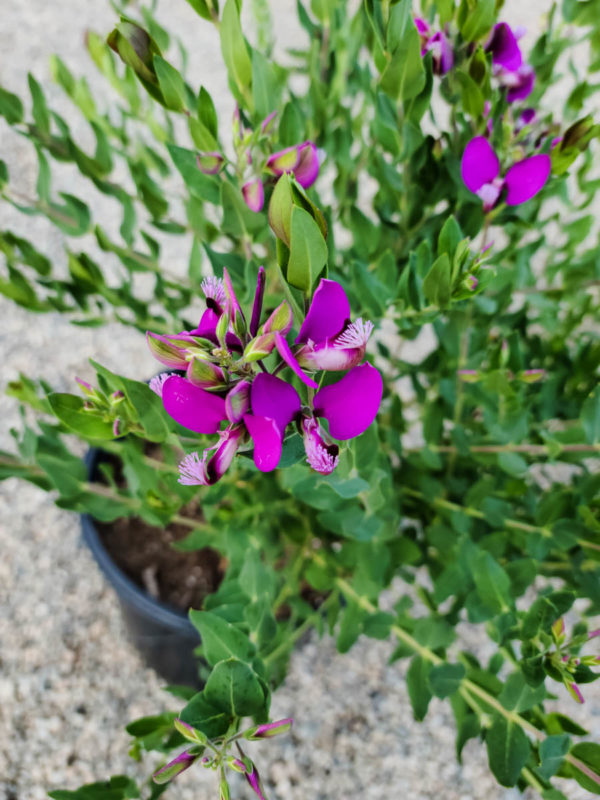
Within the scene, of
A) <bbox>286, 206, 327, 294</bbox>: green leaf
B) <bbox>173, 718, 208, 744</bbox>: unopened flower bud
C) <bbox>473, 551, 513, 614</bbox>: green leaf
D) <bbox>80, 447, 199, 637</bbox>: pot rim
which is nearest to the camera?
<bbox>286, 206, 327, 294</bbox>: green leaf

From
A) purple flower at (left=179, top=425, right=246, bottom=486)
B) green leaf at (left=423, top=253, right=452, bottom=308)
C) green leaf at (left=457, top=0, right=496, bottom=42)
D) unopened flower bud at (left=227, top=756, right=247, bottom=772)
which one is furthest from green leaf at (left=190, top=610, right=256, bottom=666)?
green leaf at (left=457, top=0, right=496, bottom=42)

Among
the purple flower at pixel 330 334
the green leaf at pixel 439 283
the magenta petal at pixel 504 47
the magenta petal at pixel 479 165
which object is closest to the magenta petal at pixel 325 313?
the purple flower at pixel 330 334

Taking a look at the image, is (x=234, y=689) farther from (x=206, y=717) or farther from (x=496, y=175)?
(x=496, y=175)

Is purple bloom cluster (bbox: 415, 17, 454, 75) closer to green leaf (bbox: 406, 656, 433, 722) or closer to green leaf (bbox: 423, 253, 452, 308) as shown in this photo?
green leaf (bbox: 423, 253, 452, 308)

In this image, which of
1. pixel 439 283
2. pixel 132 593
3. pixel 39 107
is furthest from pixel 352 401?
pixel 132 593

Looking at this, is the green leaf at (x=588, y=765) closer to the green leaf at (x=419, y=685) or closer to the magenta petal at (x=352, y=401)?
the green leaf at (x=419, y=685)

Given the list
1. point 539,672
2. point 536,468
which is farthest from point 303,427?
point 536,468

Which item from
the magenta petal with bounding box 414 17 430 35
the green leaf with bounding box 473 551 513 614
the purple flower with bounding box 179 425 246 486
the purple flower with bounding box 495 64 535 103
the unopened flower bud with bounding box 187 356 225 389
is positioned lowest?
the green leaf with bounding box 473 551 513 614
